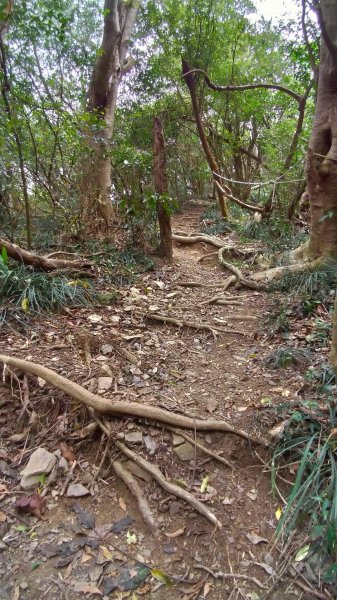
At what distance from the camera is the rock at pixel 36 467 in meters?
2.03

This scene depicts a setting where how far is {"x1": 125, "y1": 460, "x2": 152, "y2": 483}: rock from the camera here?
2.04 metres

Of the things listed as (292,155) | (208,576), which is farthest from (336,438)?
(292,155)

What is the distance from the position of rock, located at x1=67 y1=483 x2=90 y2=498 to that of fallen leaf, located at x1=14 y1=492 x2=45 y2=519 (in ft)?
0.52

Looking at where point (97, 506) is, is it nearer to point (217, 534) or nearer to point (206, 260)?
point (217, 534)

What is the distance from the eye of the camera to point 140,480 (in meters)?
2.04

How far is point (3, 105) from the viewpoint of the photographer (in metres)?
4.19

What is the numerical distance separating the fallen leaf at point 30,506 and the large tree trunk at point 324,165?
413 centimetres

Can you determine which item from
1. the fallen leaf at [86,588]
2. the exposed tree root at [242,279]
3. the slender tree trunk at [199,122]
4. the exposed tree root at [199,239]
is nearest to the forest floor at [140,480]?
the fallen leaf at [86,588]

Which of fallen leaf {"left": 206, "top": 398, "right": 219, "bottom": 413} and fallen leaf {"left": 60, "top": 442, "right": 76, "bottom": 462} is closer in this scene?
fallen leaf {"left": 60, "top": 442, "right": 76, "bottom": 462}

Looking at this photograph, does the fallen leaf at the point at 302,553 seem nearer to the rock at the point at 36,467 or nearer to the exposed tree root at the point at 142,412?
the exposed tree root at the point at 142,412

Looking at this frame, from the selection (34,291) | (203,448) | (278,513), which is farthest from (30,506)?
(34,291)

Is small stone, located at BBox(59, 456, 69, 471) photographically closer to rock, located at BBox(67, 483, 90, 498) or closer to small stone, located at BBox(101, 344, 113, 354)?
rock, located at BBox(67, 483, 90, 498)

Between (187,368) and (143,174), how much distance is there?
3.84 meters

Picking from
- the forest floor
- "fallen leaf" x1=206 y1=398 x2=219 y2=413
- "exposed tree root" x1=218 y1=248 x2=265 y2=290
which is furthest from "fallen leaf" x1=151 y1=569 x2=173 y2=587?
"exposed tree root" x1=218 y1=248 x2=265 y2=290
